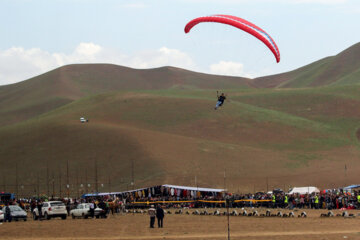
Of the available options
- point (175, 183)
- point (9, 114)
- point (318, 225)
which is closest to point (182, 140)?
point (175, 183)

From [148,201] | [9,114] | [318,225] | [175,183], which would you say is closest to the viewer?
[318,225]

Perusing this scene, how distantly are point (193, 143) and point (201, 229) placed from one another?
5668cm

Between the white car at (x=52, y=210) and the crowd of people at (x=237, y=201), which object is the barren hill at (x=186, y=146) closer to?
the crowd of people at (x=237, y=201)

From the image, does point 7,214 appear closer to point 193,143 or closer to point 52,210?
point 52,210

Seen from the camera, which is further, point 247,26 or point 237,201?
point 237,201

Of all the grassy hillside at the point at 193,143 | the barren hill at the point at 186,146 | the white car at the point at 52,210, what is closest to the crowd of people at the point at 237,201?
the white car at the point at 52,210

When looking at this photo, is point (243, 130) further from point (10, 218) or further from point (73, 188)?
point (10, 218)

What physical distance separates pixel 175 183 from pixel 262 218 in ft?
107

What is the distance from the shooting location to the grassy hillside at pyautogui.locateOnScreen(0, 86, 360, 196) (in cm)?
7931

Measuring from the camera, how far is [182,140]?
93.6 meters

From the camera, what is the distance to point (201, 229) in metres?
35.2

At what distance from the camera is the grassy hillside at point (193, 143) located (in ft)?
260

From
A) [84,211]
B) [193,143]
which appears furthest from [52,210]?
[193,143]

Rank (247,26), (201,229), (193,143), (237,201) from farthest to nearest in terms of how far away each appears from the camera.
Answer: (193,143) → (237,201) → (247,26) → (201,229)
